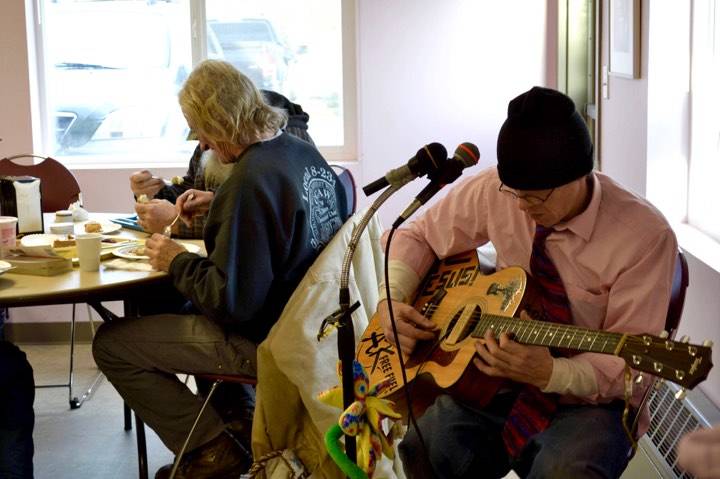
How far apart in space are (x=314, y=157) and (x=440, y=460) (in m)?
1.01

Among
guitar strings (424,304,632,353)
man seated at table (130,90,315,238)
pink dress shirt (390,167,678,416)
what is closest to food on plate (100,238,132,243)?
man seated at table (130,90,315,238)

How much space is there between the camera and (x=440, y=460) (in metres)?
2.17

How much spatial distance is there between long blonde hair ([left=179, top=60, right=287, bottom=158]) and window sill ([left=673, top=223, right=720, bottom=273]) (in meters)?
1.22

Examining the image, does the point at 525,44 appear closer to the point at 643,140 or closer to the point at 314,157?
the point at 643,140

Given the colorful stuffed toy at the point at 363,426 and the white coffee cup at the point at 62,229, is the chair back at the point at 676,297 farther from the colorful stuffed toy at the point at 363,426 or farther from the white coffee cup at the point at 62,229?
the white coffee cup at the point at 62,229

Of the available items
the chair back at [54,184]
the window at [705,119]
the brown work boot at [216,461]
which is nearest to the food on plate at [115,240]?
the brown work boot at [216,461]

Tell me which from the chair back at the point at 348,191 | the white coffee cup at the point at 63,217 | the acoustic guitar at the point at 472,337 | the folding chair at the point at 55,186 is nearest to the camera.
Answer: the acoustic guitar at the point at 472,337

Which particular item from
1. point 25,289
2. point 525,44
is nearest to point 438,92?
point 525,44

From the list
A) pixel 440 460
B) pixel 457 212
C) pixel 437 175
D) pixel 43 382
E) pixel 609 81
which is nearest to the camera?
pixel 437 175

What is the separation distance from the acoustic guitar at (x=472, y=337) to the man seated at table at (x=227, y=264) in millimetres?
418

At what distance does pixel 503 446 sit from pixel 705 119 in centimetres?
145

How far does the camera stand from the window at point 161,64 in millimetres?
4754

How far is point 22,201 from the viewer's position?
127 inches

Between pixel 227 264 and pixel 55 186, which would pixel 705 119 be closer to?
pixel 227 264
